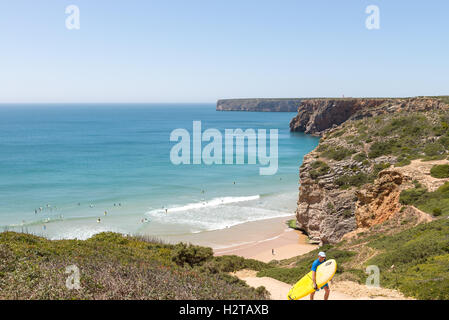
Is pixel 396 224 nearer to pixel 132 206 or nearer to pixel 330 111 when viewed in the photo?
pixel 132 206

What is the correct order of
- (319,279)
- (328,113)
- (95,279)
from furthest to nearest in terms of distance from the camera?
1. (328,113)
2. (95,279)
3. (319,279)

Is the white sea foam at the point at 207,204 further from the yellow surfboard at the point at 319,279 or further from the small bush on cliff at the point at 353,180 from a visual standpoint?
the yellow surfboard at the point at 319,279

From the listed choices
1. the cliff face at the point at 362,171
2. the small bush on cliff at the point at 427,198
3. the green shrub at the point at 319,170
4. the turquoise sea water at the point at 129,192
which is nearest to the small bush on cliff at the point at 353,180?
the cliff face at the point at 362,171

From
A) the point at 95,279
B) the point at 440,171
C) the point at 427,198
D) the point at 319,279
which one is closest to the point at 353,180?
the point at 440,171

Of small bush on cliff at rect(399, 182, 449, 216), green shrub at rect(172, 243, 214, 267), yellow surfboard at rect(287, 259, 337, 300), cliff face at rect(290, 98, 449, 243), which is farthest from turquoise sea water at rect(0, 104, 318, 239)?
yellow surfboard at rect(287, 259, 337, 300)

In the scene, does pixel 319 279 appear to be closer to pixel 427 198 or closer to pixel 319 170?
pixel 427 198

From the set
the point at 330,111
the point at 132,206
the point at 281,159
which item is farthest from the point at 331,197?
the point at 330,111
